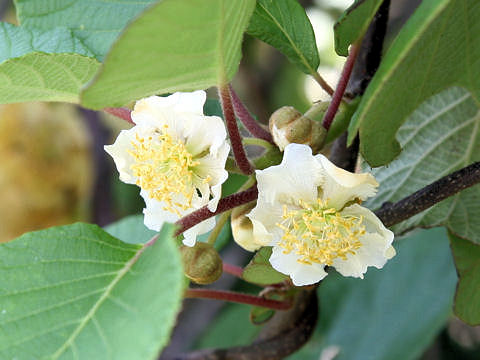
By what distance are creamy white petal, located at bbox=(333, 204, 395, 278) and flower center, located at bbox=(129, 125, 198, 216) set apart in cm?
17

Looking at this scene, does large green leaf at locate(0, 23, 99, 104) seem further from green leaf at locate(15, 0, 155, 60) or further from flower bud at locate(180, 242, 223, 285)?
flower bud at locate(180, 242, 223, 285)

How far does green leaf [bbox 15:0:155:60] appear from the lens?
2.59ft

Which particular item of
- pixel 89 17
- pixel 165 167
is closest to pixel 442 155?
pixel 165 167

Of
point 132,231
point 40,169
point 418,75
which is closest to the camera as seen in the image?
point 418,75

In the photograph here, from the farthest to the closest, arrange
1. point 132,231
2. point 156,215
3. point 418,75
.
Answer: point 132,231
point 156,215
point 418,75

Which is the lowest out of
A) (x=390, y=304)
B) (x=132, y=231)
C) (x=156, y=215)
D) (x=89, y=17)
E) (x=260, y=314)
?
(x=390, y=304)

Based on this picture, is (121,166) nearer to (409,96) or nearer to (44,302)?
(44,302)

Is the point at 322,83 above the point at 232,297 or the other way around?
above

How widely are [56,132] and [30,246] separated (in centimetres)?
146

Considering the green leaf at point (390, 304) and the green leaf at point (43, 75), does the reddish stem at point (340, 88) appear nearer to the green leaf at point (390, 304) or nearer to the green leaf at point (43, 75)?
the green leaf at point (43, 75)

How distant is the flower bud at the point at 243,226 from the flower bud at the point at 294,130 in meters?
0.07

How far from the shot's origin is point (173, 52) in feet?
1.81

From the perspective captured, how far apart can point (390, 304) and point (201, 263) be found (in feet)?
3.43

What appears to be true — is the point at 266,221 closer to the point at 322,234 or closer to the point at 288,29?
the point at 322,234
